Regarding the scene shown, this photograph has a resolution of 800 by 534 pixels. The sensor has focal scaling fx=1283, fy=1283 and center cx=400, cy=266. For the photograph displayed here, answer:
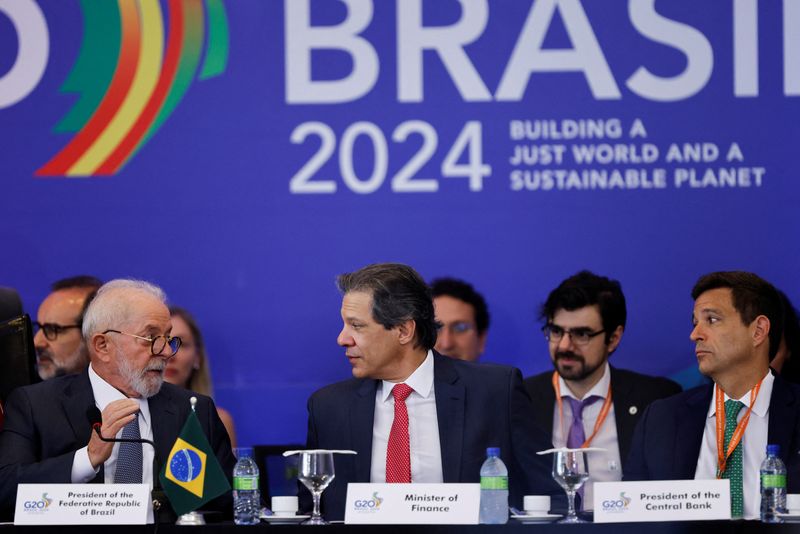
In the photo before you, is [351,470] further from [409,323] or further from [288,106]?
[288,106]

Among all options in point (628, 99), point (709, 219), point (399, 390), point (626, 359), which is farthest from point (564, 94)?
point (399, 390)

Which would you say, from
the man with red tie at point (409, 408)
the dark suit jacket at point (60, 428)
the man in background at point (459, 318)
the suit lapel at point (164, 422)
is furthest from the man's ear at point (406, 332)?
the man in background at point (459, 318)

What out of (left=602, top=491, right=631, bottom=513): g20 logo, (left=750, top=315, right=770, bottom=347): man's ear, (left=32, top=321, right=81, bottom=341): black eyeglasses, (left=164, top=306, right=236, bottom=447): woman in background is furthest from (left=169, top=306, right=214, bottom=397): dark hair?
(left=602, top=491, right=631, bottom=513): g20 logo

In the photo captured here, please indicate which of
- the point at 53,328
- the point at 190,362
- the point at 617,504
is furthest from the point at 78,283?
the point at 617,504

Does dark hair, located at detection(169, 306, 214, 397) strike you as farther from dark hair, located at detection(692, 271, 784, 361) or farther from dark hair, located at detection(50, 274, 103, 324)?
dark hair, located at detection(692, 271, 784, 361)

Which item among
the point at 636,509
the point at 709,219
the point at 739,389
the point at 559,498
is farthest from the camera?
the point at 709,219

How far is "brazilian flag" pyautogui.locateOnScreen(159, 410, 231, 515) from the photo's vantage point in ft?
11.6

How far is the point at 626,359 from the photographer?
6031 mm

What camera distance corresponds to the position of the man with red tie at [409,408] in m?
4.17

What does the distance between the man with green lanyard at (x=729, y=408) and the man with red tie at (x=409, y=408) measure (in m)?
0.42

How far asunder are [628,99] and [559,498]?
8.24 ft

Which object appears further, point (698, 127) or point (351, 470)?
point (698, 127)

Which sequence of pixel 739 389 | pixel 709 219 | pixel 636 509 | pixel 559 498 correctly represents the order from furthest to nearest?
pixel 709 219
pixel 739 389
pixel 559 498
pixel 636 509

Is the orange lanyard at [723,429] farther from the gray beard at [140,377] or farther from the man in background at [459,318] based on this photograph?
the gray beard at [140,377]
